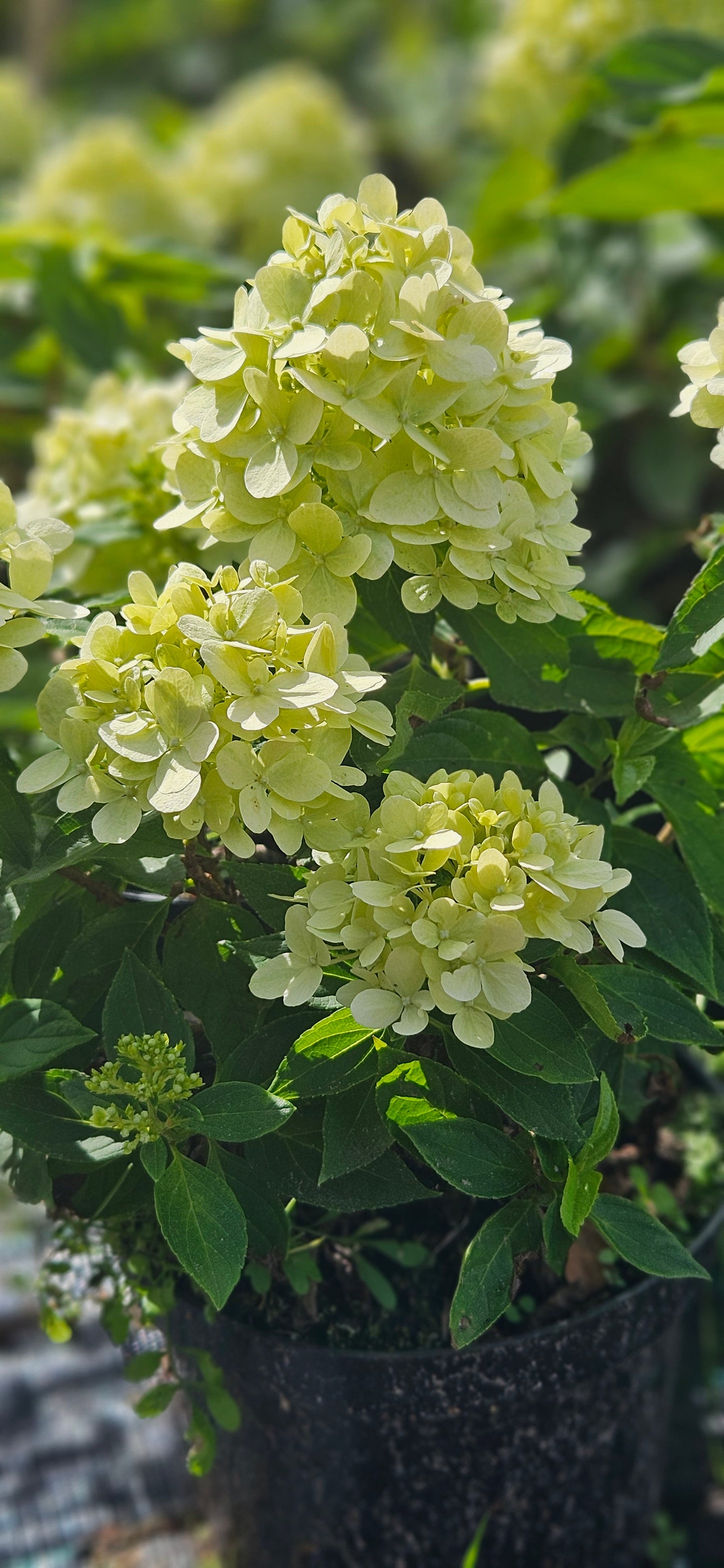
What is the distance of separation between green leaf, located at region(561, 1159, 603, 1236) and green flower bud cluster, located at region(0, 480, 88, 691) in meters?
0.30

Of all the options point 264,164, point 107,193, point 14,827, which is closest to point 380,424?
point 14,827

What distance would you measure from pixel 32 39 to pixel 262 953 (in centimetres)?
352

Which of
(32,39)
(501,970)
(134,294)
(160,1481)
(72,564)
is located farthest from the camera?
(32,39)

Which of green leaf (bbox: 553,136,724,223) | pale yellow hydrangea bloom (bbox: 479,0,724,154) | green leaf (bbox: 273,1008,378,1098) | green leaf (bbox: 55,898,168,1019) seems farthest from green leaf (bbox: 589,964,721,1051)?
pale yellow hydrangea bloom (bbox: 479,0,724,154)

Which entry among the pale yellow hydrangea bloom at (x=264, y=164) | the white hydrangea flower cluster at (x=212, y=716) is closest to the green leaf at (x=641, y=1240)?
the white hydrangea flower cluster at (x=212, y=716)

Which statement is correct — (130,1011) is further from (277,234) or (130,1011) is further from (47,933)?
(277,234)

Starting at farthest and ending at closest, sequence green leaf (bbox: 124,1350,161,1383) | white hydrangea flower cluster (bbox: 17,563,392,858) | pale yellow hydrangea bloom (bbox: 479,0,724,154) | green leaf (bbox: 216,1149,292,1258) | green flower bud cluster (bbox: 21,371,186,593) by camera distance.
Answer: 1. pale yellow hydrangea bloom (bbox: 479,0,724,154)
2. green flower bud cluster (bbox: 21,371,186,593)
3. green leaf (bbox: 124,1350,161,1383)
4. green leaf (bbox: 216,1149,292,1258)
5. white hydrangea flower cluster (bbox: 17,563,392,858)

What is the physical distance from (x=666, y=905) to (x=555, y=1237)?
168 millimetres

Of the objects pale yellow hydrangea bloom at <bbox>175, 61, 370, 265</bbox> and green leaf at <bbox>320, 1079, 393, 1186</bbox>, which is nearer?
green leaf at <bbox>320, 1079, 393, 1186</bbox>

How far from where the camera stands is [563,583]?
0.56 meters

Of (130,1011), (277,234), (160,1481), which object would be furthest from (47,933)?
(277,234)

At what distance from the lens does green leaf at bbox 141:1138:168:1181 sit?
1.71 feet

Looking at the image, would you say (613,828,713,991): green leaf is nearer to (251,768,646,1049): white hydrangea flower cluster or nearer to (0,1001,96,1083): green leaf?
(251,768,646,1049): white hydrangea flower cluster

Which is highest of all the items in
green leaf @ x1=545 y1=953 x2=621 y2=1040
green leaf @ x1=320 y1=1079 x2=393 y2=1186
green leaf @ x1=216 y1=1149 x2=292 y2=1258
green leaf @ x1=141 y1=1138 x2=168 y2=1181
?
green leaf @ x1=545 y1=953 x2=621 y2=1040
